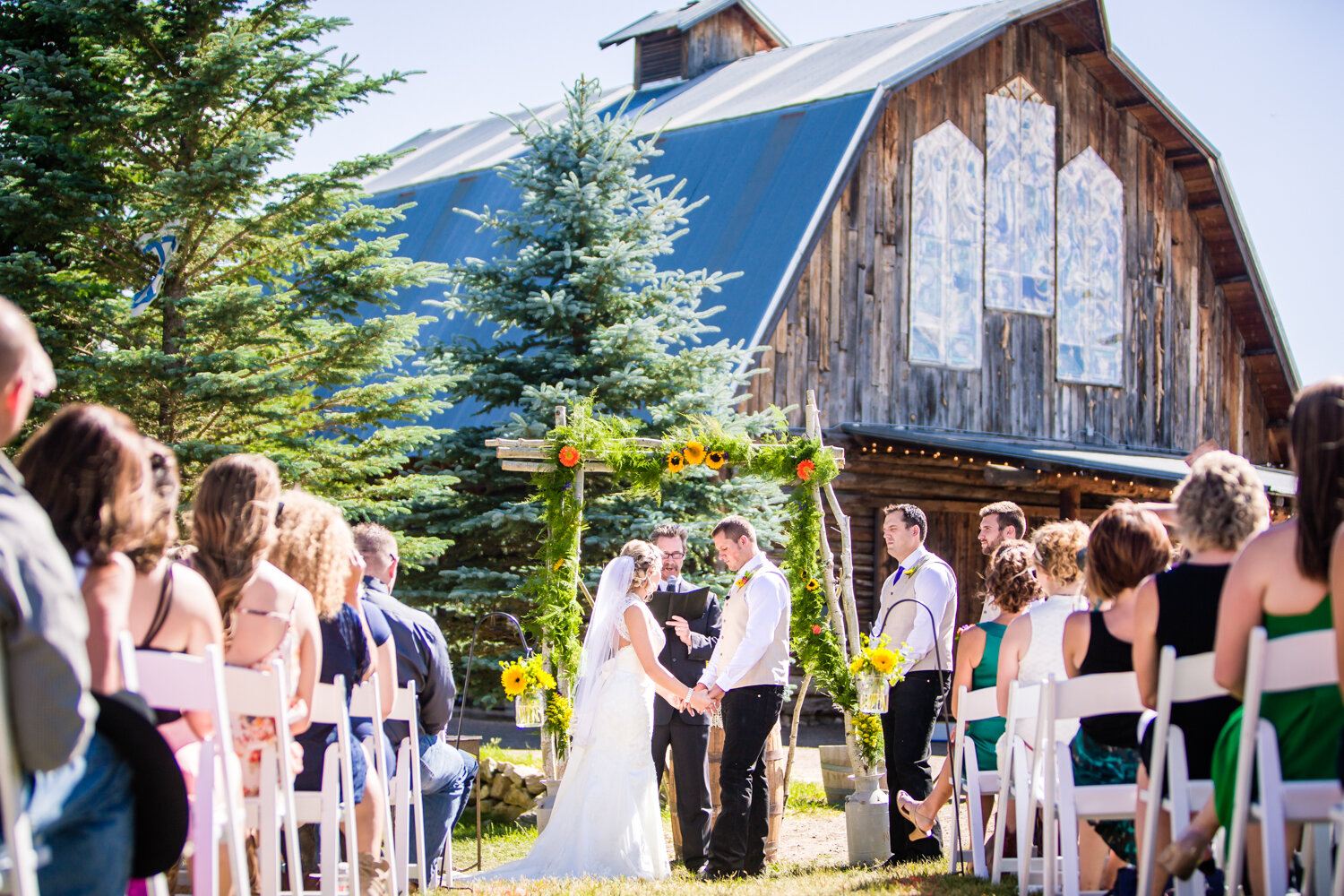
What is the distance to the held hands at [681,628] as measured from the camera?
7.30m

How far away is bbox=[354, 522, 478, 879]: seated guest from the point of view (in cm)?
543

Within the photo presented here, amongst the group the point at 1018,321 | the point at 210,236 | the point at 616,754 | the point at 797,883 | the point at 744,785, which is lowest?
the point at 797,883

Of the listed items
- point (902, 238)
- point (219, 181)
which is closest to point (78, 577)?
point (219, 181)

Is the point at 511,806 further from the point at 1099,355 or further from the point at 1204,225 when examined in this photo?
the point at 1204,225

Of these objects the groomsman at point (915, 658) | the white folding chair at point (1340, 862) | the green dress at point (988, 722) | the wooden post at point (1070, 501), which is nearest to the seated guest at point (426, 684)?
the groomsman at point (915, 658)

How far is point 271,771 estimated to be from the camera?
3.78 metres

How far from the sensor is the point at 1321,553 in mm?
3018

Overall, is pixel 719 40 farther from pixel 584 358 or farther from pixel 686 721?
pixel 686 721

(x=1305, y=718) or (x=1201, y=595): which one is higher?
(x=1201, y=595)

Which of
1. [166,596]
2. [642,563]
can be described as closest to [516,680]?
[642,563]

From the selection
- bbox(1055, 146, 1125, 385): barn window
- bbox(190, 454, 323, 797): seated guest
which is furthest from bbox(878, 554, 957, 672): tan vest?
bbox(1055, 146, 1125, 385): barn window

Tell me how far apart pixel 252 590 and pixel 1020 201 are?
14192 millimetres

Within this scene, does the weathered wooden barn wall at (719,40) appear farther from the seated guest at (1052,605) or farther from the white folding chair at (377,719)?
the white folding chair at (377,719)

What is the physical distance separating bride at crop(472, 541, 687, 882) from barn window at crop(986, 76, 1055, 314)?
1064 cm
